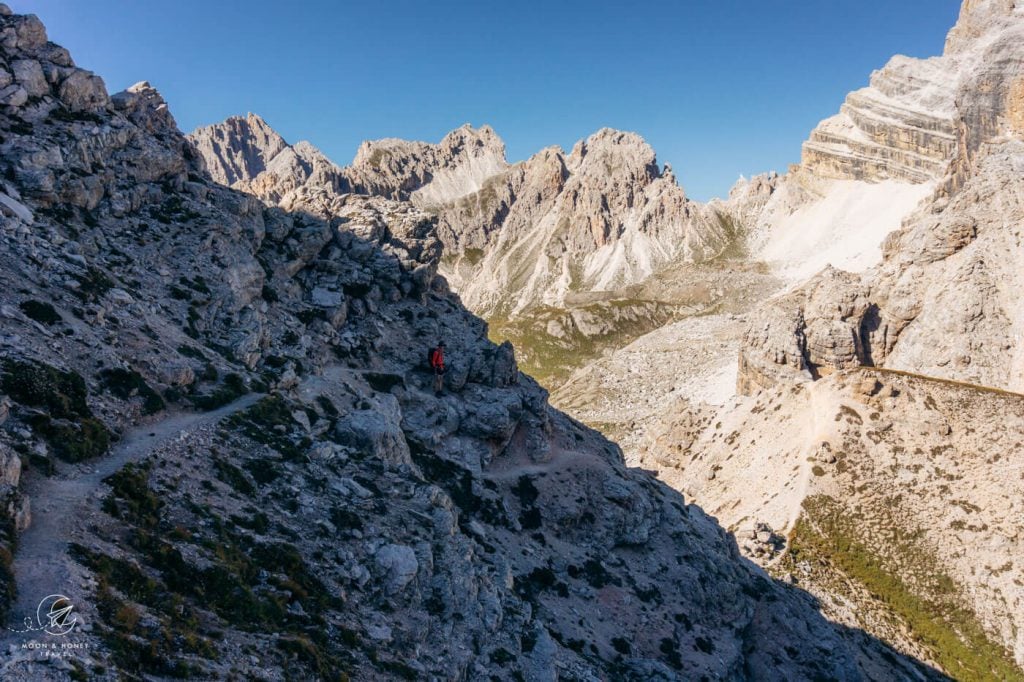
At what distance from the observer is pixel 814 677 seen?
163ft

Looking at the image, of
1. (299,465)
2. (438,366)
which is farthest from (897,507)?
(299,465)

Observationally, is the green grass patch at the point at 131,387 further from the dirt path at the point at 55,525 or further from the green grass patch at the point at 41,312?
the green grass patch at the point at 41,312

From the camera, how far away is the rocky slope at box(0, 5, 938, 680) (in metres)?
21.1

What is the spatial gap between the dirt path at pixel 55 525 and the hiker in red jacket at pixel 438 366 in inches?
1216

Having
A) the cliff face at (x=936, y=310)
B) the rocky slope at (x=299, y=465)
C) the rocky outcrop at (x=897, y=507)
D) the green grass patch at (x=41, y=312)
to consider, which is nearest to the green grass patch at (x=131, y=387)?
the rocky slope at (x=299, y=465)

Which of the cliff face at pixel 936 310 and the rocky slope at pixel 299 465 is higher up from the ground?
the cliff face at pixel 936 310

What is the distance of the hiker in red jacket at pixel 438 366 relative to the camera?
58312 millimetres

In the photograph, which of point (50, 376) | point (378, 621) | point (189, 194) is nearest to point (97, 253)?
point (189, 194)

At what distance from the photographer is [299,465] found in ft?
109

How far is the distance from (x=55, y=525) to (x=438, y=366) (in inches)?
1601

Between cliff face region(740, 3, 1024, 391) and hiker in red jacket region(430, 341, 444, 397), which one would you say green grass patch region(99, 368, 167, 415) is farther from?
cliff face region(740, 3, 1024, 391)

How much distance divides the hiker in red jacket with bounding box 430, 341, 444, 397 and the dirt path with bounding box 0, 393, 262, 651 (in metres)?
30.9

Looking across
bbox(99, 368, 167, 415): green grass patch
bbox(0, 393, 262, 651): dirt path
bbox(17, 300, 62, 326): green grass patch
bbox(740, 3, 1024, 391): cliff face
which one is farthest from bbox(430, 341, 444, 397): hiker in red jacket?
bbox(740, 3, 1024, 391): cliff face

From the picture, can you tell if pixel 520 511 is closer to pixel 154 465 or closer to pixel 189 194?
pixel 154 465
